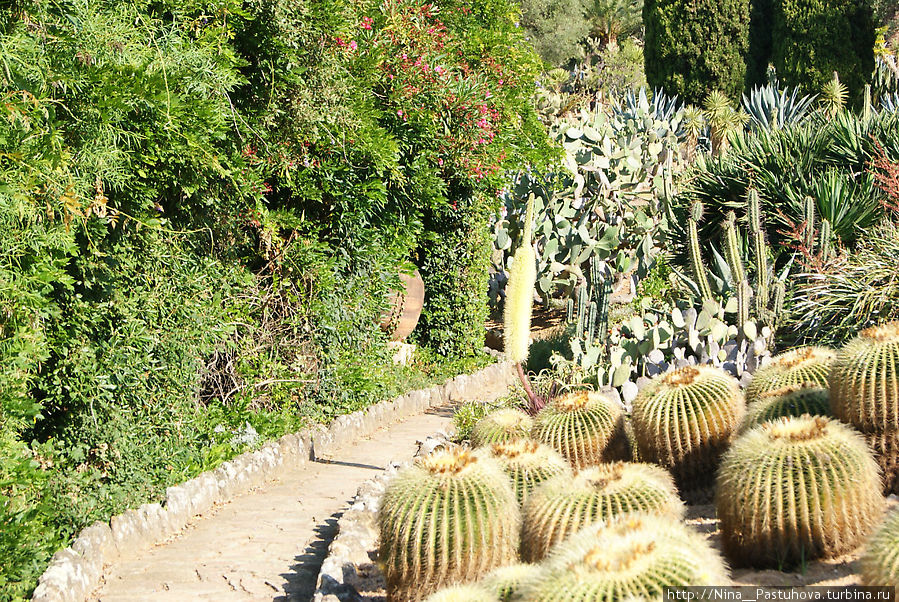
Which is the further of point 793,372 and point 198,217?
point 198,217

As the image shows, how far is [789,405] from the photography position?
4664 millimetres

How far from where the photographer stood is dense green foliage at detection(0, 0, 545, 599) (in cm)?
489

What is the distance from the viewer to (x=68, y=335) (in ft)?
18.7

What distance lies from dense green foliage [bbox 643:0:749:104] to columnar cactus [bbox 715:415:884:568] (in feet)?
73.0

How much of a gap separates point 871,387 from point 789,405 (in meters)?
0.51

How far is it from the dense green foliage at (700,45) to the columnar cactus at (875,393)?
2143 cm

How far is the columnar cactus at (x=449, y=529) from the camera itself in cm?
399

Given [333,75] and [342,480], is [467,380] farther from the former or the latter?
[333,75]

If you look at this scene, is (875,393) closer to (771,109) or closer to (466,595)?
(466,595)

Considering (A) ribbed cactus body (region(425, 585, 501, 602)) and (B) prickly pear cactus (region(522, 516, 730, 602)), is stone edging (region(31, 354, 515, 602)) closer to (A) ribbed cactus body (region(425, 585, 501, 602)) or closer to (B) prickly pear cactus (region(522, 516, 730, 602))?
(A) ribbed cactus body (region(425, 585, 501, 602))

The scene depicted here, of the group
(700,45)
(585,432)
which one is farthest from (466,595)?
(700,45)

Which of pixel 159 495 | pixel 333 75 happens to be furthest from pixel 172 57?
pixel 159 495

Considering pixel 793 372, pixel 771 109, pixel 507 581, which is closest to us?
pixel 507 581

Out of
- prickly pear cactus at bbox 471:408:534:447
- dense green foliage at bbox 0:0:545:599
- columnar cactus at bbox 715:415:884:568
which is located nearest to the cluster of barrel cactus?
columnar cactus at bbox 715:415:884:568
